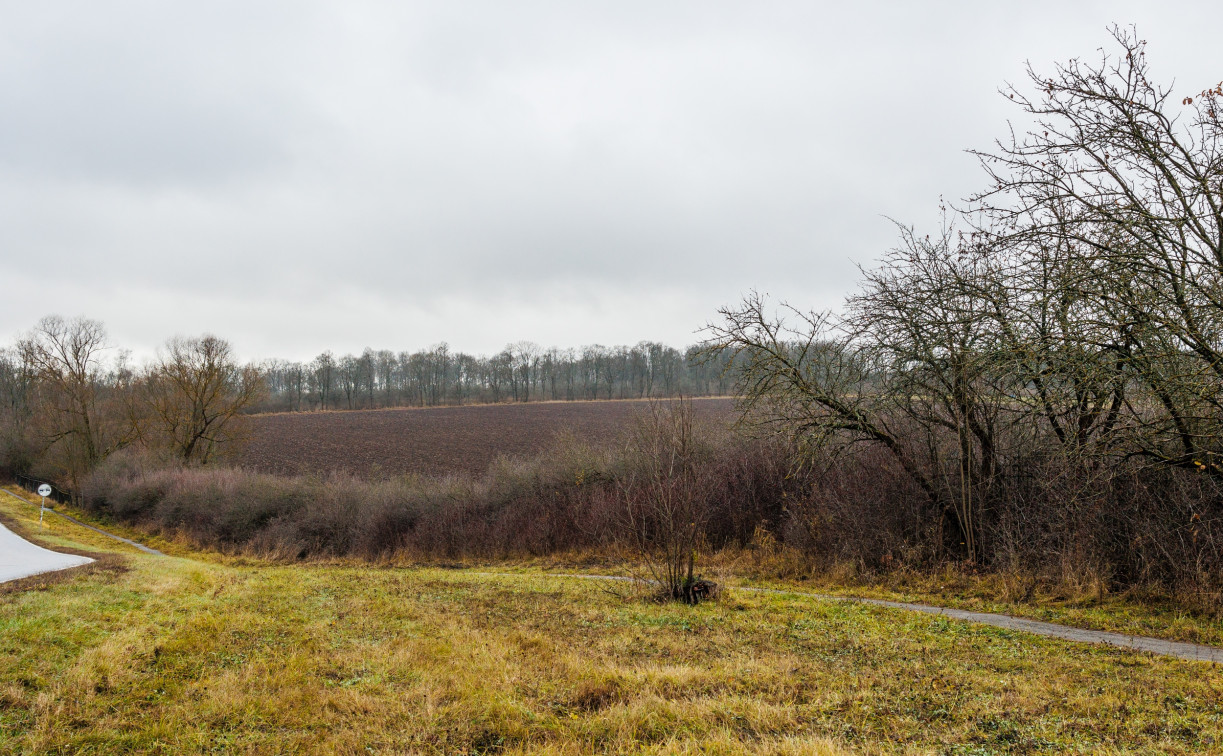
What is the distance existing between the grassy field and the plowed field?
17496 mm

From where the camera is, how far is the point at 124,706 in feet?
19.7

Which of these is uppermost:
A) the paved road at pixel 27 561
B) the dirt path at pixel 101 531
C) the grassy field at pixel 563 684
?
the grassy field at pixel 563 684

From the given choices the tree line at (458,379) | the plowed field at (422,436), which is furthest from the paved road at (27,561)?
the tree line at (458,379)

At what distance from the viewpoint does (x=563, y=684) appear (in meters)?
6.54

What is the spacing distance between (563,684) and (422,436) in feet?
177

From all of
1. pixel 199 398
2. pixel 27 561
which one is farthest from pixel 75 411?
pixel 27 561

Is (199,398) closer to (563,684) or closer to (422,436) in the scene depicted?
(422,436)

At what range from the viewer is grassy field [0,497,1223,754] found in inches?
204

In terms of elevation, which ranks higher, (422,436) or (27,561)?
(422,436)

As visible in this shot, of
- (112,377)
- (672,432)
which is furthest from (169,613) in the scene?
(112,377)

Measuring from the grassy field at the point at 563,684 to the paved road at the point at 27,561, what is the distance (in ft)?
11.9

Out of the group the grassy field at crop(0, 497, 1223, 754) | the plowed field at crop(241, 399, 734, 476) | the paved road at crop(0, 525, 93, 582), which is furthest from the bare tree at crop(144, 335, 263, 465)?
the grassy field at crop(0, 497, 1223, 754)

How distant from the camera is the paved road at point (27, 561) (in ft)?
41.8

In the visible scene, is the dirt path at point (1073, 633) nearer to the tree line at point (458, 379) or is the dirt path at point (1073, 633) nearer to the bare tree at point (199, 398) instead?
the bare tree at point (199, 398)
